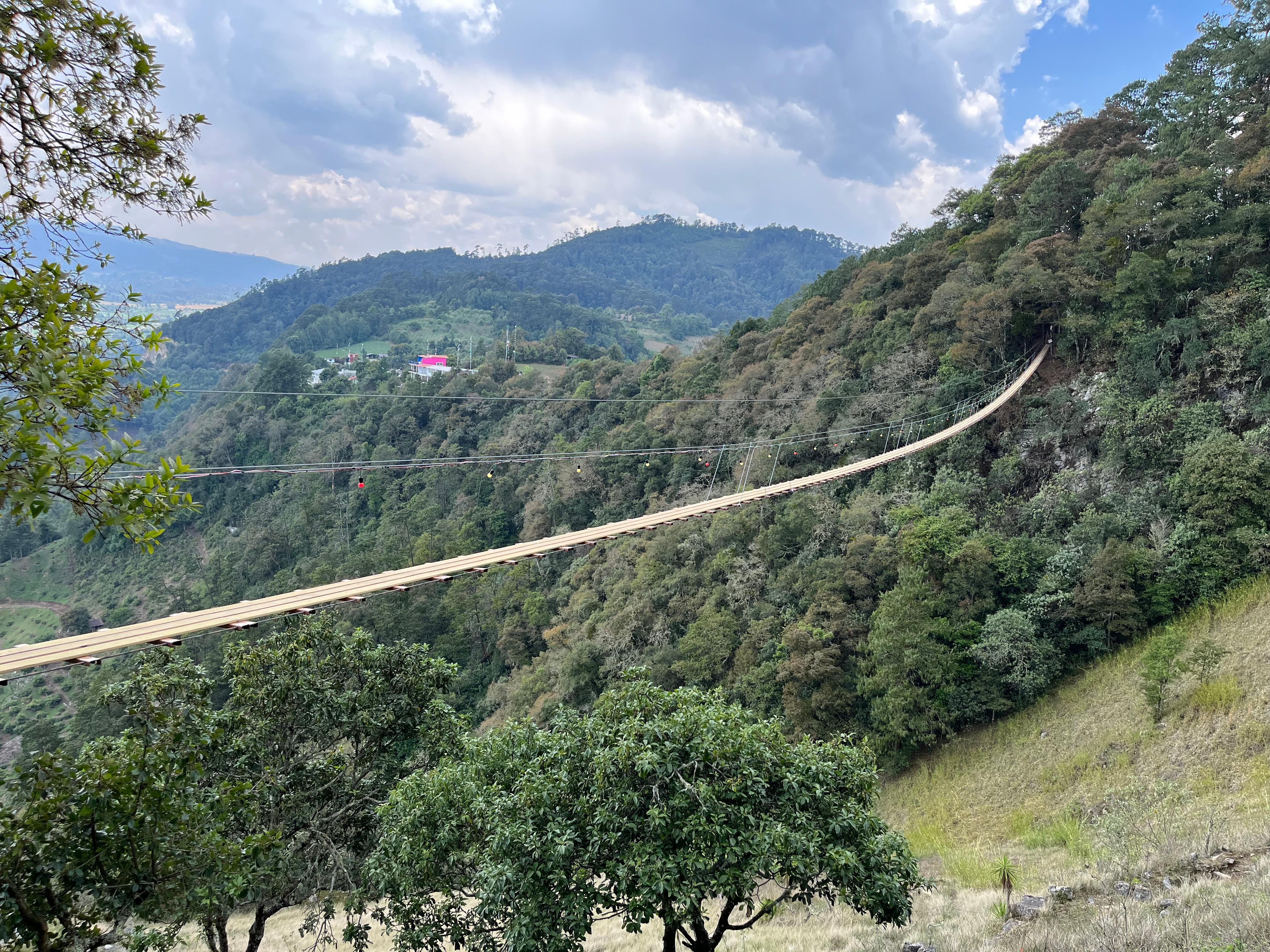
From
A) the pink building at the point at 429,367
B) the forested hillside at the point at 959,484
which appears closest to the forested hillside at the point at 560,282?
the pink building at the point at 429,367

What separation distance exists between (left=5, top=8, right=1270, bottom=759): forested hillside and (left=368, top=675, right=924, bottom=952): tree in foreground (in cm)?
784

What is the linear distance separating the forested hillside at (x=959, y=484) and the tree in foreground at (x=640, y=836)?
7840 mm

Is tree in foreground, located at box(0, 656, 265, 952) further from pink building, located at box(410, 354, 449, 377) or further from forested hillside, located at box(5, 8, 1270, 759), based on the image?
pink building, located at box(410, 354, 449, 377)

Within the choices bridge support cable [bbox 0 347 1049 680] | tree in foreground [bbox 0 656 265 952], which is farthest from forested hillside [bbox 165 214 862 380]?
tree in foreground [bbox 0 656 265 952]

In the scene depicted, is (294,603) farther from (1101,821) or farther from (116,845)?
(1101,821)

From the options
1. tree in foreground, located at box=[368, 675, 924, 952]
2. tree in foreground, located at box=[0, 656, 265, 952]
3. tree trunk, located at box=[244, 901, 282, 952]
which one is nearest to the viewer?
tree in foreground, located at box=[0, 656, 265, 952]

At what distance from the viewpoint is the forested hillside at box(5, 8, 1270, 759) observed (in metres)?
11.4

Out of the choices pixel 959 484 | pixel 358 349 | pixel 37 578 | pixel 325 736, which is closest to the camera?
pixel 325 736

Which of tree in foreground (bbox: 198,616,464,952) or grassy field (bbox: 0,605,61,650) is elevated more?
grassy field (bbox: 0,605,61,650)

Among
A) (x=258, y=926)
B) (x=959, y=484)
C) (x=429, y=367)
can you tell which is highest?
(x=429, y=367)

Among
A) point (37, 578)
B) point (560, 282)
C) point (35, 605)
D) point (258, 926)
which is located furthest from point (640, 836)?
point (560, 282)

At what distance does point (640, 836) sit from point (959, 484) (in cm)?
1223

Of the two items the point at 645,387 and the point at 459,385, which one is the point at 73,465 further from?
the point at 459,385

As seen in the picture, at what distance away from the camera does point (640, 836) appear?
422cm
